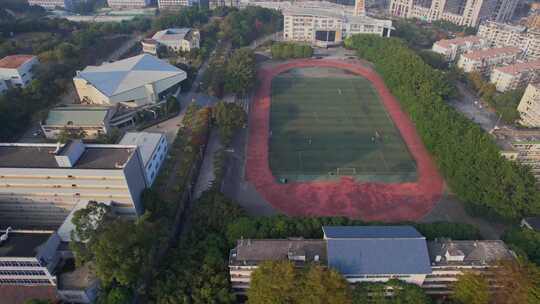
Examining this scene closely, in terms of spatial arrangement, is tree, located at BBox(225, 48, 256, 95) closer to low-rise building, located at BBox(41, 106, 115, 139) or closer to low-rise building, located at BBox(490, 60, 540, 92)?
low-rise building, located at BBox(41, 106, 115, 139)

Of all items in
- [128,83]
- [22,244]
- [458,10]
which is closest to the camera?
[22,244]

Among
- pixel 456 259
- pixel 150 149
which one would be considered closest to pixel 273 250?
pixel 456 259

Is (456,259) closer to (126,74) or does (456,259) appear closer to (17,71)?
(126,74)

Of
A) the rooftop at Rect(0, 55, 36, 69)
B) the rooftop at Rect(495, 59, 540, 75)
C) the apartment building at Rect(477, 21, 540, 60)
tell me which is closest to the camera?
the rooftop at Rect(0, 55, 36, 69)

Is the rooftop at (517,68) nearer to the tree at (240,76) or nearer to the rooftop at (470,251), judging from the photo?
the tree at (240,76)

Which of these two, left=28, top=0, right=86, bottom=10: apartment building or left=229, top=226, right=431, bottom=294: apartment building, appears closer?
left=229, top=226, right=431, bottom=294: apartment building

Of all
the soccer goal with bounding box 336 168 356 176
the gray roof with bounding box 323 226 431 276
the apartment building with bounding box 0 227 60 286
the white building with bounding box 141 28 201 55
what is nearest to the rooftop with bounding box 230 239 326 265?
the gray roof with bounding box 323 226 431 276

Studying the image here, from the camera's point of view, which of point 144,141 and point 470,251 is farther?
point 144,141
